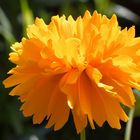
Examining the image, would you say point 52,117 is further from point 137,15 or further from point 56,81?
point 137,15

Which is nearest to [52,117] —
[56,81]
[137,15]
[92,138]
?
[56,81]

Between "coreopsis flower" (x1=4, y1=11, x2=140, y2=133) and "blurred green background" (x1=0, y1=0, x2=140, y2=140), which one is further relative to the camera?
"blurred green background" (x1=0, y1=0, x2=140, y2=140)

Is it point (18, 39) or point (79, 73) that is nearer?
point (79, 73)

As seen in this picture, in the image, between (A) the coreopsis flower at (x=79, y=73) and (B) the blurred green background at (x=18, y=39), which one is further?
(B) the blurred green background at (x=18, y=39)

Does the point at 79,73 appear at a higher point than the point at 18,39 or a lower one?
lower

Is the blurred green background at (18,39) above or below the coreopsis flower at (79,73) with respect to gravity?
above

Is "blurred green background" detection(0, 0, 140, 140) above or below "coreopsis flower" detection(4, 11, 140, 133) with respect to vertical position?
above
